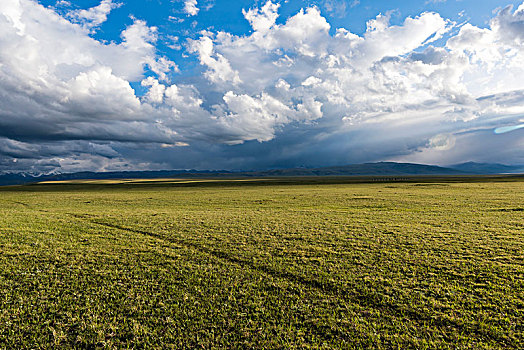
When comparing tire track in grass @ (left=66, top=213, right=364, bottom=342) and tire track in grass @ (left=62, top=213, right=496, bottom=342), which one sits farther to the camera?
tire track in grass @ (left=62, top=213, right=496, bottom=342)

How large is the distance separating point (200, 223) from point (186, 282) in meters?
13.0

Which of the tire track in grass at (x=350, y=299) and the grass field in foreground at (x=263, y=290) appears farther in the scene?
the tire track in grass at (x=350, y=299)

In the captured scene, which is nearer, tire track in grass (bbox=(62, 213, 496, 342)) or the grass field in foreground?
the grass field in foreground

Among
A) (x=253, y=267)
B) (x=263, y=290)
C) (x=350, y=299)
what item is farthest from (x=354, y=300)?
(x=253, y=267)

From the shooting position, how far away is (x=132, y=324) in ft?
25.2

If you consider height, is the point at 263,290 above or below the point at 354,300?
above

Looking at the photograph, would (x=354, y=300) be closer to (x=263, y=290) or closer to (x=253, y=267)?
(x=263, y=290)

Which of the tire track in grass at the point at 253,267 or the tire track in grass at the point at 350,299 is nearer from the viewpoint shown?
the tire track in grass at the point at 253,267

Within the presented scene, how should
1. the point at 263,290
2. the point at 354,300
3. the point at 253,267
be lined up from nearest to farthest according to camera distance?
the point at 354,300, the point at 263,290, the point at 253,267

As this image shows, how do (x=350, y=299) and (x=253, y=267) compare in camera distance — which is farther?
(x=253, y=267)

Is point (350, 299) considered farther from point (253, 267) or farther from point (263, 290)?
point (253, 267)

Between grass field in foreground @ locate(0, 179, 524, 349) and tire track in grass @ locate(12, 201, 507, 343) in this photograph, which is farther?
tire track in grass @ locate(12, 201, 507, 343)

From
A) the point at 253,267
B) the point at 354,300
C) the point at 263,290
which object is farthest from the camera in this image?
the point at 253,267

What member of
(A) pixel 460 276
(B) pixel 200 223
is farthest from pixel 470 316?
(B) pixel 200 223
